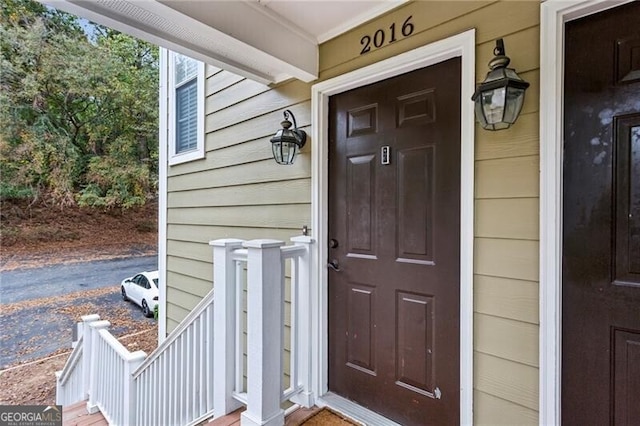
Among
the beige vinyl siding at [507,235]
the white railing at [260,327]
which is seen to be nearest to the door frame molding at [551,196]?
the beige vinyl siding at [507,235]

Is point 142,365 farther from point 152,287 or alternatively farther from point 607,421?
point 152,287

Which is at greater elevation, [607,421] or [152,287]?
[607,421]

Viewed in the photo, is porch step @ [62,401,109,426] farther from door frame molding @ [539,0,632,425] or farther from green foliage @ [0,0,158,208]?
green foliage @ [0,0,158,208]

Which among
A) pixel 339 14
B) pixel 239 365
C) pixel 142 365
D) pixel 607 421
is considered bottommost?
pixel 142 365

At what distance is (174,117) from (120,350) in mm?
2354

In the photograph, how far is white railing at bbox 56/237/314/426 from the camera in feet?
5.23

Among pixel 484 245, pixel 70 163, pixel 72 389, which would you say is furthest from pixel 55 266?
pixel 484 245

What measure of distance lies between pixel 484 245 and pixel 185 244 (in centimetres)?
290

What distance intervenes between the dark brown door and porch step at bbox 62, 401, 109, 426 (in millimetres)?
3587

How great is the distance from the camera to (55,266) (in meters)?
7.28

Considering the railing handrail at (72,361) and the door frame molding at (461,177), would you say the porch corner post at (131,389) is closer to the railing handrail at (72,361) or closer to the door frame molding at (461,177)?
the railing handrail at (72,361)

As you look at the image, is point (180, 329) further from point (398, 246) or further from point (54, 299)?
point (54, 299)

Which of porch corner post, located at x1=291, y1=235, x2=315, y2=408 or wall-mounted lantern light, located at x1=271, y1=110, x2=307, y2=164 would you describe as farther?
wall-mounted lantern light, located at x1=271, y1=110, x2=307, y2=164

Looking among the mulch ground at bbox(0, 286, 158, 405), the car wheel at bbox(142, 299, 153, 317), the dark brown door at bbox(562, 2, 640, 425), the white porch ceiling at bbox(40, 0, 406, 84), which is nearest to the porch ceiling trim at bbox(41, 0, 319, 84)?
the white porch ceiling at bbox(40, 0, 406, 84)
